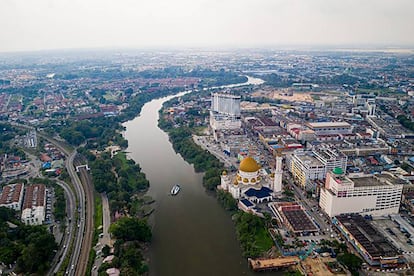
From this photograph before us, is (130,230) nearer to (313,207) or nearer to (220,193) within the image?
(220,193)

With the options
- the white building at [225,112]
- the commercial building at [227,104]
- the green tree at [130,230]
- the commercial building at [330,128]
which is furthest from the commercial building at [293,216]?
the commercial building at [227,104]

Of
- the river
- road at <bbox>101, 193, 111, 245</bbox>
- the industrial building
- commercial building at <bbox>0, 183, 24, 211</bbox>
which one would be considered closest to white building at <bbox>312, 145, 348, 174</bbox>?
the industrial building

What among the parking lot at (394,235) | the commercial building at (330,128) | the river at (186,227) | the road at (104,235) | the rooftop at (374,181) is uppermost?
the rooftop at (374,181)

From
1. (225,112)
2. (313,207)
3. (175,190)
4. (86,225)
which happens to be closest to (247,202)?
(313,207)

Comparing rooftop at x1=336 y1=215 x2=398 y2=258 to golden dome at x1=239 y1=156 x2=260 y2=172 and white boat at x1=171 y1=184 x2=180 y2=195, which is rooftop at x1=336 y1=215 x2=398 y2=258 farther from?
white boat at x1=171 y1=184 x2=180 y2=195

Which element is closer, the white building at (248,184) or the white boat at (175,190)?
the white building at (248,184)

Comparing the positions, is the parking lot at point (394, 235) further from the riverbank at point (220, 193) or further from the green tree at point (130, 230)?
the green tree at point (130, 230)

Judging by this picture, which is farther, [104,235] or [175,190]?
[175,190]

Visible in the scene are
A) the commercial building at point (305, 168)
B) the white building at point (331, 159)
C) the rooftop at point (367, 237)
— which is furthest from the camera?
the white building at point (331, 159)

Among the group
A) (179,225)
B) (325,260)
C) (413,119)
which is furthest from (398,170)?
(413,119)
